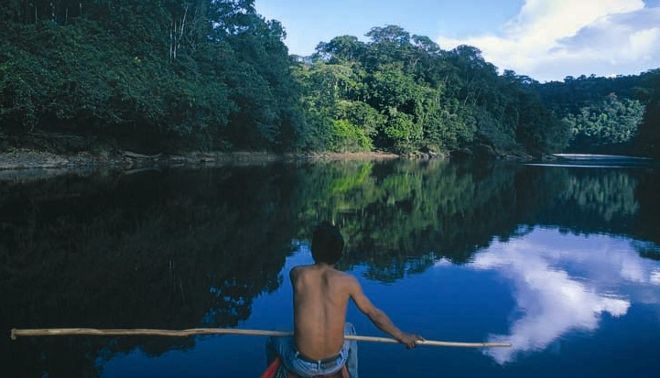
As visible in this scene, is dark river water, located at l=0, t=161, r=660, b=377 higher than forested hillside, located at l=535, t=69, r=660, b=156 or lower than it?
lower

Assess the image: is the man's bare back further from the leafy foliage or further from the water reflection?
the leafy foliage

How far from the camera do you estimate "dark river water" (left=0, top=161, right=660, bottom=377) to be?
5148mm

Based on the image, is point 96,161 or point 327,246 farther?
point 96,161

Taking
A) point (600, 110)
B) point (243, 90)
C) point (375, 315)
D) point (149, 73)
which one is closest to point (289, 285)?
point (375, 315)

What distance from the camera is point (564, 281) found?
8562 millimetres

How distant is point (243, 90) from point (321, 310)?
125 feet

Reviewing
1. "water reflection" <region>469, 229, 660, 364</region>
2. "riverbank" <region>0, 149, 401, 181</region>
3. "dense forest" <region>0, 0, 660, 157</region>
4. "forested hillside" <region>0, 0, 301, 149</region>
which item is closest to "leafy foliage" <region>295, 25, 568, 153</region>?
"dense forest" <region>0, 0, 660, 157</region>

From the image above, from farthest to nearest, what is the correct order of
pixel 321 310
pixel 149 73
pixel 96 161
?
pixel 149 73, pixel 96 161, pixel 321 310

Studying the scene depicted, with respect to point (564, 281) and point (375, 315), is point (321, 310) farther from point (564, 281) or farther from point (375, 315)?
point (564, 281)

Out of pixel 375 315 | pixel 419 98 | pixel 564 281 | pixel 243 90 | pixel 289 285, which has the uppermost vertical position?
pixel 419 98

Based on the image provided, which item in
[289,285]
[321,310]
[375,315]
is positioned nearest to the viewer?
[321,310]

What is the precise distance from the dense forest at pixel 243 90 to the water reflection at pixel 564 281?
22.9 metres

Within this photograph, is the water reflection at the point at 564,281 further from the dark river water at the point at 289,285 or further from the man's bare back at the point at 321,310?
the man's bare back at the point at 321,310

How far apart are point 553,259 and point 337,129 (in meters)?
48.6
